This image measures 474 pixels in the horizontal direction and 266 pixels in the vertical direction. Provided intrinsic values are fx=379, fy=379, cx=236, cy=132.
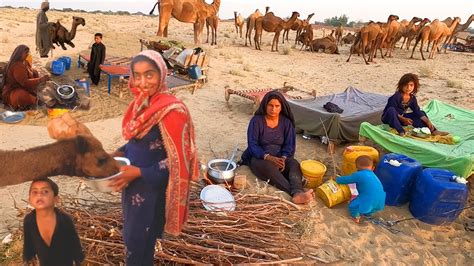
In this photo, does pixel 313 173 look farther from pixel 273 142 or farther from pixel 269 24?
pixel 269 24

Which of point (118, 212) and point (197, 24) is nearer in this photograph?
point (118, 212)

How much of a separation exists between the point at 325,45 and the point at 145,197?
17314mm

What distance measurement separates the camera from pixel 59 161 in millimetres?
1734

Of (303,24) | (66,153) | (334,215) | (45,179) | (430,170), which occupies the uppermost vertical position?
(303,24)

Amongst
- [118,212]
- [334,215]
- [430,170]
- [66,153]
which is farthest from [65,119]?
[430,170]

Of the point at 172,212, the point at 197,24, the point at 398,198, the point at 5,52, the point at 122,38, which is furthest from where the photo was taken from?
the point at 197,24

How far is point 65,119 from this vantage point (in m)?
1.69

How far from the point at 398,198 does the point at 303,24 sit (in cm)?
1595

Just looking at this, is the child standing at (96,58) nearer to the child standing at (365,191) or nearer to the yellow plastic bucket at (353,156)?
the yellow plastic bucket at (353,156)

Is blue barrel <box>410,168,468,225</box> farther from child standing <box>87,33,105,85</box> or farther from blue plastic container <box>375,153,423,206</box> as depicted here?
child standing <box>87,33,105,85</box>

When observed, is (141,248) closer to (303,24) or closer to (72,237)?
(72,237)

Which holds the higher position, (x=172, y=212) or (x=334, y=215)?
(x=172, y=212)

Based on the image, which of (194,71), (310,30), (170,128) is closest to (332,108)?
(194,71)

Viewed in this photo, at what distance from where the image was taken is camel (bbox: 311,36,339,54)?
18000 mm
